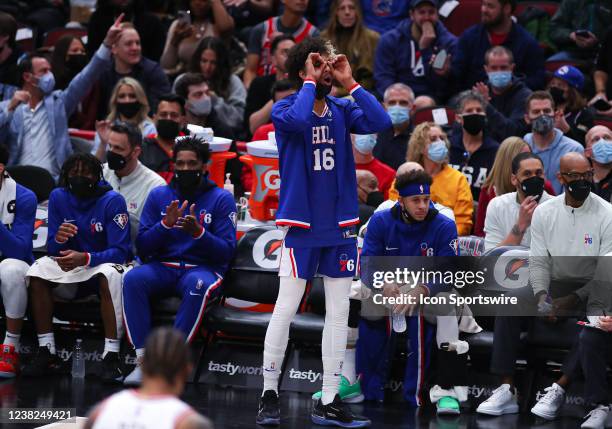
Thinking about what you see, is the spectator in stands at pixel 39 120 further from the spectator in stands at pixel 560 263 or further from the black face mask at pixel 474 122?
the spectator in stands at pixel 560 263

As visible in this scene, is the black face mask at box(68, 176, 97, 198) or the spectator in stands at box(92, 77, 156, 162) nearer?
the black face mask at box(68, 176, 97, 198)

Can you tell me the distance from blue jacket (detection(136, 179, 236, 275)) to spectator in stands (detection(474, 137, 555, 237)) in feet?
6.47

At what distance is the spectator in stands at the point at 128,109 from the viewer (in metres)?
10.2

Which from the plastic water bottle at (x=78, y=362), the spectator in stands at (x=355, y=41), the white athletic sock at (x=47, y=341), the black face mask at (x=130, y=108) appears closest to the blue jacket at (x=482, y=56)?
the spectator in stands at (x=355, y=41)

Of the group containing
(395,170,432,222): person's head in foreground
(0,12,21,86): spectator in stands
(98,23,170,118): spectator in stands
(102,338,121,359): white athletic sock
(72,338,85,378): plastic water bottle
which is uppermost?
(0,12,21,86): spectator in stands

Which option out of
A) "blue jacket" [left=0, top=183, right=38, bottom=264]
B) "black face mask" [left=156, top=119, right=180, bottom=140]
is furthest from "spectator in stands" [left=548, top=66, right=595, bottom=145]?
"blue jacket" [left=0, top=183, right=38, bottom=264]

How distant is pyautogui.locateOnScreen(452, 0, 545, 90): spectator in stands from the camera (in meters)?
11.0

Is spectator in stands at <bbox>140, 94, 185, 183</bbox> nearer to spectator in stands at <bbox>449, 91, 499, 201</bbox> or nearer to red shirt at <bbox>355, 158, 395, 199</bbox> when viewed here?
red shirt at <bbox>355, 158, 395, 199</bbox>

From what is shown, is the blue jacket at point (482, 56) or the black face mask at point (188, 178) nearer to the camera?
the black face mask at point (188, 178)

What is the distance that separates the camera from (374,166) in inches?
374

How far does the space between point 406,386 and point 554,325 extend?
40.6 inches

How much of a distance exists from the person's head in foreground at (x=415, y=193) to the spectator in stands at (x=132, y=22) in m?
5.72

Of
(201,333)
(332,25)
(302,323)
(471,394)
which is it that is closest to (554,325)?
(471,394)

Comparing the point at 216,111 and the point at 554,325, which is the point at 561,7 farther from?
the point at 554,325
